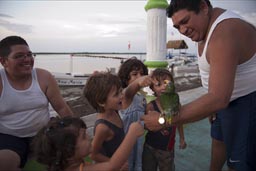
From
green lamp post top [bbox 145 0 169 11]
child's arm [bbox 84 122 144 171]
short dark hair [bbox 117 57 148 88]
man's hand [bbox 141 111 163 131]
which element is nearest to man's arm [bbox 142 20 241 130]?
man's hand [bbox 141 111 163 131]

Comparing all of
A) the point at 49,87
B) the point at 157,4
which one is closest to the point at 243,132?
the point at 49,87

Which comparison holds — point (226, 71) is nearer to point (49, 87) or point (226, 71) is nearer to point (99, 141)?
point (99, 141)

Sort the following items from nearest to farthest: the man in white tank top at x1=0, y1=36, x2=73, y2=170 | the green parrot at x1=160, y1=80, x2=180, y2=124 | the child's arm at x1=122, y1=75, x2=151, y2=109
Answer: the green parrot at x1=160, y1=80, x2=180, y2=124
the child's arm at x1=122, y1=75, x2=151, y2=109
the man in white tank top at x1=0, y1=36, x2=73, y2=170

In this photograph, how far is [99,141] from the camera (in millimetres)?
1850

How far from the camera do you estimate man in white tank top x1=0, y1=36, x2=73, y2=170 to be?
7.58 feet

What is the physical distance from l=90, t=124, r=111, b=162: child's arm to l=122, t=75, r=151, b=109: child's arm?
441mm

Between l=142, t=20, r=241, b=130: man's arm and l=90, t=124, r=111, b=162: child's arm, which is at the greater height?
l=142, t=20, r=241, b=130: man's arm

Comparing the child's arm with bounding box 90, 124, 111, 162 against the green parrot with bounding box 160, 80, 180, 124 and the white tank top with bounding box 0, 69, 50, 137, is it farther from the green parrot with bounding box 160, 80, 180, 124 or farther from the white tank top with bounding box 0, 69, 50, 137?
the white tank top with bounding box 0, 69, 50, 137

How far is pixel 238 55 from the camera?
1.64m

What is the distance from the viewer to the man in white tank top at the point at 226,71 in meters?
1.60

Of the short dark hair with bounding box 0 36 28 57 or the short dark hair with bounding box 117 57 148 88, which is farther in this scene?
the short dark hair with bounding box 117 57 148 88

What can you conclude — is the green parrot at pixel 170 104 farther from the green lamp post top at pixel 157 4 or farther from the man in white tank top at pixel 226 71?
the green lamp post top at pixel 157 4

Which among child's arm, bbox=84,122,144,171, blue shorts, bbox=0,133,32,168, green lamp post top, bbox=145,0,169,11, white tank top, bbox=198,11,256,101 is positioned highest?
green lamp post top, bbox=145,0,169,11

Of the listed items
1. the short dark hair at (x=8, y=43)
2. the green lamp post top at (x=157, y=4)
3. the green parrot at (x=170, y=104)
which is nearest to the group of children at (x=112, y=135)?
the green parrot at (x=170, y=104)
